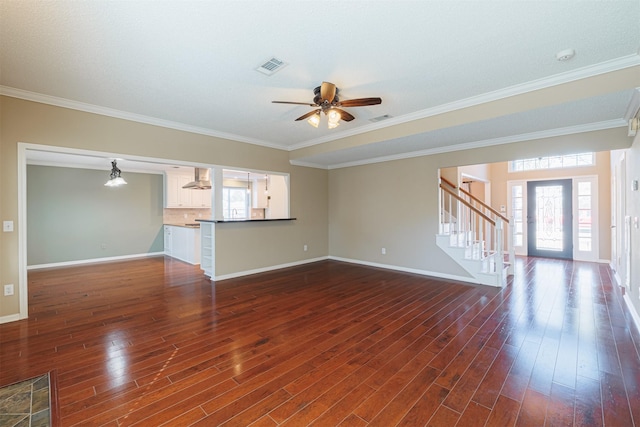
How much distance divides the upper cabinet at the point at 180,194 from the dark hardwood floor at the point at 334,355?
374 cm

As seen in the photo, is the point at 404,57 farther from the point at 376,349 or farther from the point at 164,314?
the point at 164,314

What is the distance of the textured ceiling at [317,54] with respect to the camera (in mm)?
1938

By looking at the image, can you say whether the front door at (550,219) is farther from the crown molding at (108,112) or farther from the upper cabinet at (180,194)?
the upper cabinet at (180,194)

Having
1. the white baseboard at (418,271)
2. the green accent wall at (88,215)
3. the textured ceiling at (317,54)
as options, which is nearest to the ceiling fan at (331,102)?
the textured ceiling at (317,54)

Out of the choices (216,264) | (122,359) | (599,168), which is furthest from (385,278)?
(599,168)

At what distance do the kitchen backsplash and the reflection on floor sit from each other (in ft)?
21.3

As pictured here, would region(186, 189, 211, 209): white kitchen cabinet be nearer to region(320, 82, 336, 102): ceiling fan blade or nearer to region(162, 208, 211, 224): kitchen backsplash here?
region(162, 208, 211, 224): kitchen backsplash

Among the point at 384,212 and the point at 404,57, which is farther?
the point at 384,212

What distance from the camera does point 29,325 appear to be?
10.2ft

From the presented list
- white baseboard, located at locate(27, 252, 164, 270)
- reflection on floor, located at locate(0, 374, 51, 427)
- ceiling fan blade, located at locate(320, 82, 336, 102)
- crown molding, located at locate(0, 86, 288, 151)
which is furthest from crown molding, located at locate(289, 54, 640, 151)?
white baseboard, located at locate(27, 252, 164, 270)

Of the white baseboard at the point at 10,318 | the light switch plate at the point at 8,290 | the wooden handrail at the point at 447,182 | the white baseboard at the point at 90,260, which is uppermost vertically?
the wooden handrail at the point at 447,182

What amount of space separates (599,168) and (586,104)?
5137mm

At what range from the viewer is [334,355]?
8.06 feet

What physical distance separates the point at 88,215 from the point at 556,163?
1202 centimetres
